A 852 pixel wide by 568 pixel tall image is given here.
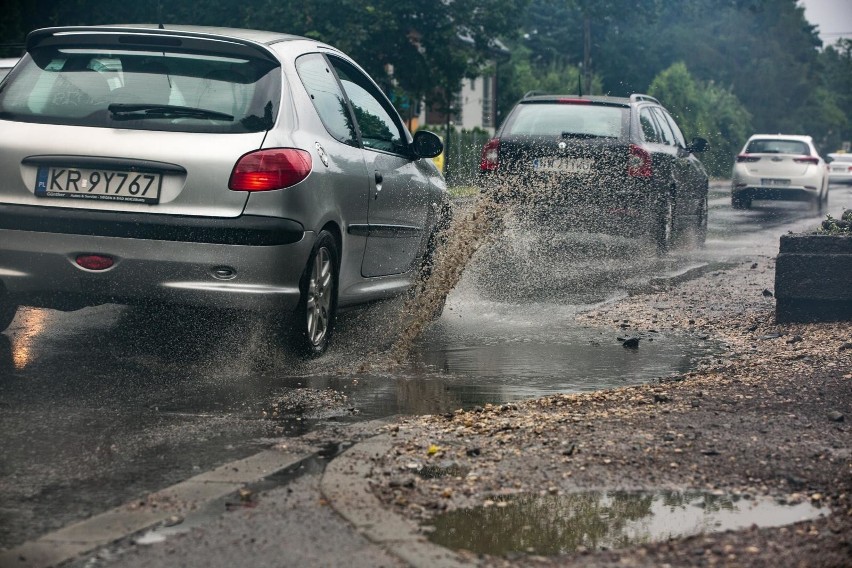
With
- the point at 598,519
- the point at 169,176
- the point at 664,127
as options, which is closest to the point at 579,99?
the point at 664,127

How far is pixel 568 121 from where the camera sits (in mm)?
14578

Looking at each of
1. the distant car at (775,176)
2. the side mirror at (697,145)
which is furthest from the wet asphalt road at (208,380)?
the distant car at (775,176)

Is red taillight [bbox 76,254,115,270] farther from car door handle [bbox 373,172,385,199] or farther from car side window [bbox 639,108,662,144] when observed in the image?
car side window [bbox 639,108,662,144]

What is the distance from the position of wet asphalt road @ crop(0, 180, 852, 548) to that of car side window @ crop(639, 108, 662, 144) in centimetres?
464

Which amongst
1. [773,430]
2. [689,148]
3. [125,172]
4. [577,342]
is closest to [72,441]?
[125,172]

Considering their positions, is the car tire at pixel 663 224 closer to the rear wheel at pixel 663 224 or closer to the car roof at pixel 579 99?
the rear wheel at pixel 663 224

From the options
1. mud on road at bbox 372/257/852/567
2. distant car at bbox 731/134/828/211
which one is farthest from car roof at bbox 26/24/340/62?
distant car at bbox 731/134/828/211

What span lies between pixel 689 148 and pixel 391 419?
1254 cm

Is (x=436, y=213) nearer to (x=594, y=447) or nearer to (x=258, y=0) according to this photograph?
(x=594, y=447)

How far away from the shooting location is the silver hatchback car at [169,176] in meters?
6.60

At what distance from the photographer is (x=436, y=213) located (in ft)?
30.2

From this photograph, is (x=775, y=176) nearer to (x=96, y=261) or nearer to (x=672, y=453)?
(x=96, y=261)

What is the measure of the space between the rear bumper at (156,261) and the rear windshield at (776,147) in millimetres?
25030

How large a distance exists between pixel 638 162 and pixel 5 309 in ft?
27.6
